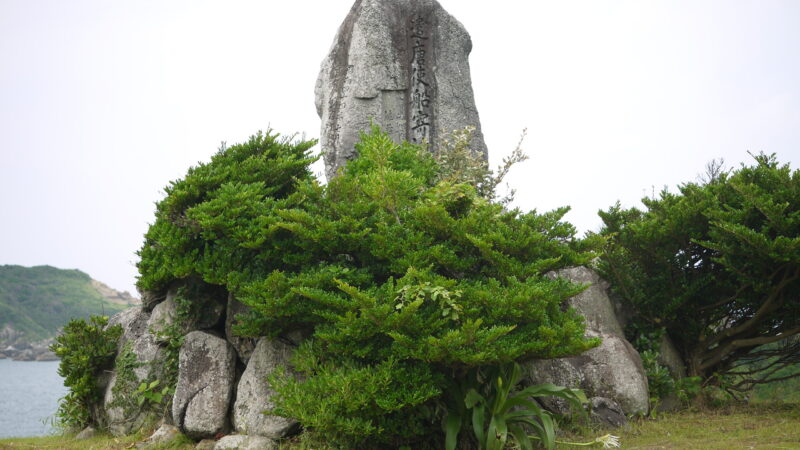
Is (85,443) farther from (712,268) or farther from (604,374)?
(712,268)

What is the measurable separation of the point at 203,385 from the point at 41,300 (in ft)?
121

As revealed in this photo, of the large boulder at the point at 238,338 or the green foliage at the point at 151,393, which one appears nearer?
the large boulder at the point at 238,338

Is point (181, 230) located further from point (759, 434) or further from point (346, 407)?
point (759, 434)

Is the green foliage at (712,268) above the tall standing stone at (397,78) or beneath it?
beneath

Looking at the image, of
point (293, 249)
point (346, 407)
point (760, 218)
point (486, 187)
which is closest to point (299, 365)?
point (346, 407)

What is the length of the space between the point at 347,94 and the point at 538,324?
5.68m

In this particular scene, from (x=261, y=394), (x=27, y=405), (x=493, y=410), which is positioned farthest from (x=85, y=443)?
(x=27, y=405)

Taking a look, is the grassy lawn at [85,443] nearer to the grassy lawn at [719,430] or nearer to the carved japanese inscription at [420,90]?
the grassy lawn at [719,430]

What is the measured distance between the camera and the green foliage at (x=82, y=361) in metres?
6.38

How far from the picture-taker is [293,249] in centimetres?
537

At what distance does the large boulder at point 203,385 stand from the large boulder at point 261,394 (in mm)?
168

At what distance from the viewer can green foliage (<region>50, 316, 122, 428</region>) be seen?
6375 millimetres

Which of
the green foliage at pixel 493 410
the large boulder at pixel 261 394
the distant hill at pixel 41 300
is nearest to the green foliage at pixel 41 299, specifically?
the distant hill at pixel 41 300

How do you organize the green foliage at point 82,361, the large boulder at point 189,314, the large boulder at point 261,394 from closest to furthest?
1. the large boulder at point 261,394
2. the large boulder at point 189,314
3. the green foliage at point 82,361
